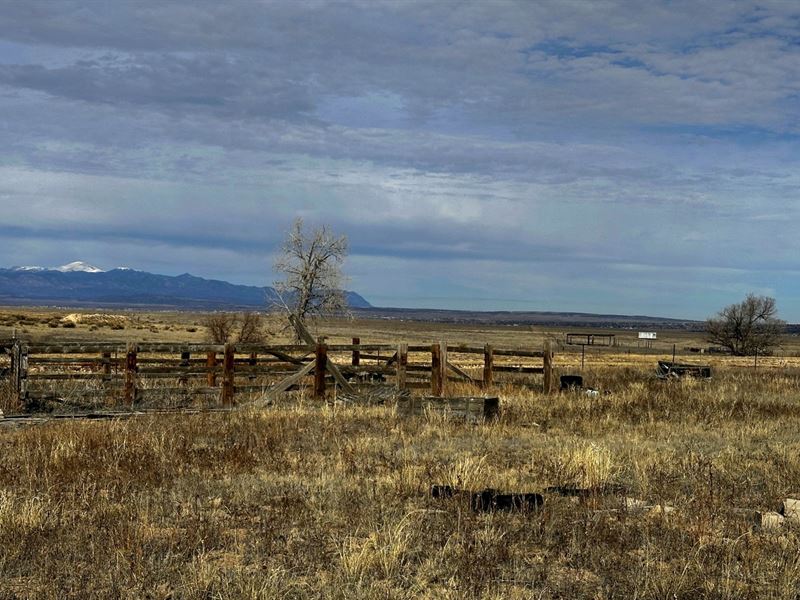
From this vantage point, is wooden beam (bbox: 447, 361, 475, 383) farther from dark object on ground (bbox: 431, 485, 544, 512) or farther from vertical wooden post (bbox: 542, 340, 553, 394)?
dark object on ground (bbox: 431, 485, 544, 512)

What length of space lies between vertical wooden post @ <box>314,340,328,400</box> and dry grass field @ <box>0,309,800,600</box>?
3.44 m

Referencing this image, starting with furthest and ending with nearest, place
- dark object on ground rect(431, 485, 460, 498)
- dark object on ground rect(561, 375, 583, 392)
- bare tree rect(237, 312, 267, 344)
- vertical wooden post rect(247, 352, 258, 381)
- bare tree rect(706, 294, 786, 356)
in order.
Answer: bare tree rect(706, 294, 786, 356)
bare tree rect(237, 312, 267, 344)
dark object on ground rect(561, 375, 583, 392)
vertical wooden post rect(247, 352, 258, 381)
dark object on ground rect(431, 485, 460, 498)

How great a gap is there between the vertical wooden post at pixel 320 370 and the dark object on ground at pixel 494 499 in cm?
862

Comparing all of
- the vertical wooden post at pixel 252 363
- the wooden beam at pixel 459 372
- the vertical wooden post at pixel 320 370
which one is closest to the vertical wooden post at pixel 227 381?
the vertical wooden post at pixel 252 363

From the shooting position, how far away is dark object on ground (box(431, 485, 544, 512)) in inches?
301

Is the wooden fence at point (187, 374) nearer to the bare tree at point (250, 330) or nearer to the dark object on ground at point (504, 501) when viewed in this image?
the dark object on ground at point (504, 501)

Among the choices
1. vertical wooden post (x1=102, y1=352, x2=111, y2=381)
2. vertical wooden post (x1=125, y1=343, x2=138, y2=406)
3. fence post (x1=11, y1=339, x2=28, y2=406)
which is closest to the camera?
fence post (x1=11, y1=339, x2=28, y2=406)

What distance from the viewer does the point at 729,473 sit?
9.60 meters

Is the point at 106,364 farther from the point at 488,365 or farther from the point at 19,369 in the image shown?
the point at 488,365

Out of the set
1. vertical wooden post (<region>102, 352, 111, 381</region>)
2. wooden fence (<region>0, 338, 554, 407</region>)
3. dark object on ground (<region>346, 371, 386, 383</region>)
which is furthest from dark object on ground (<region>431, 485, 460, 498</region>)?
vertical wooden post (<region>102, 352, 111, 381</region>)

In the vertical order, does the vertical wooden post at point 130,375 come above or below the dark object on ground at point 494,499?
above

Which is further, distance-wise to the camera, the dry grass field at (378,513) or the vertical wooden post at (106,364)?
the vertical wooden post at (106,364)

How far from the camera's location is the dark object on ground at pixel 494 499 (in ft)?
25.1

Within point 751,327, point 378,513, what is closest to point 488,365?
point 378,513
